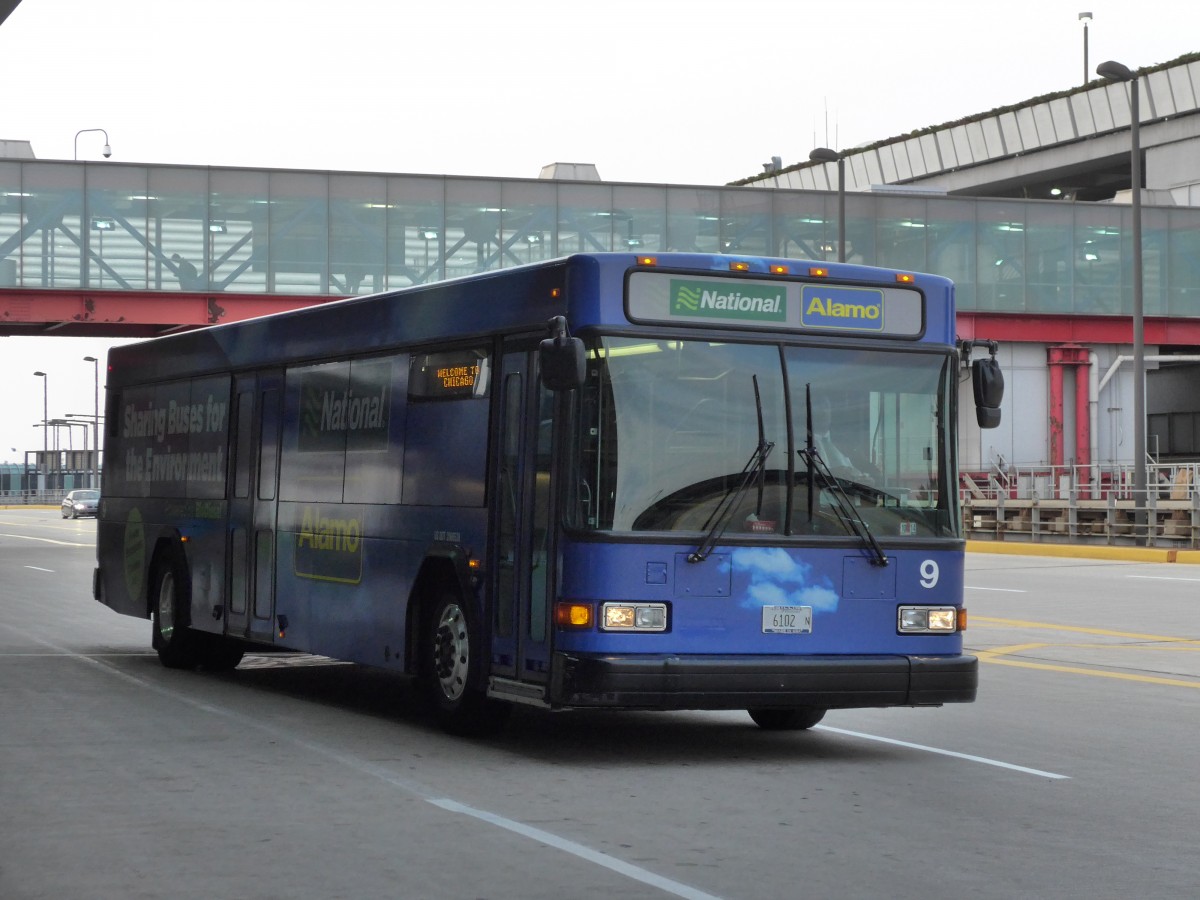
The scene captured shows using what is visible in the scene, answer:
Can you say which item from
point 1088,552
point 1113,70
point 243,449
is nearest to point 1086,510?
point 1088,552

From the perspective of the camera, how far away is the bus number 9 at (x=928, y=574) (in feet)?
34.7

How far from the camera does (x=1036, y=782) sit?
962 cm

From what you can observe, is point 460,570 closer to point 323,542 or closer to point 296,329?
point 323,542

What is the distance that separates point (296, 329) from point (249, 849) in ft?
22.2

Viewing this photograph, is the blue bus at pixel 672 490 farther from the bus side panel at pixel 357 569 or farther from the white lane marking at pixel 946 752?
the white lane marking at pixel 946 752

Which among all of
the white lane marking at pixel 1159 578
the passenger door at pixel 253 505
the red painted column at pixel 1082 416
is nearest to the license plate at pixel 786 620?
the passenger door at pixel 253 505

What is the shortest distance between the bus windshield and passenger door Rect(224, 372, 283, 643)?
4666mm

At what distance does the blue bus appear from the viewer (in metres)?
9.91

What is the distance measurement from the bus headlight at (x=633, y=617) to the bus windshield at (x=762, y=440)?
0.41 m

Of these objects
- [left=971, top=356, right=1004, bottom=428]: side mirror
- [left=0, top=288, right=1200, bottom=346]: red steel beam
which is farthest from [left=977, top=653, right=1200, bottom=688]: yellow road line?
[left=0, top=288, right=1200, bottom=346]: red steel beam

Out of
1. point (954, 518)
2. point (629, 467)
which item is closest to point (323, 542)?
point (629, 467)

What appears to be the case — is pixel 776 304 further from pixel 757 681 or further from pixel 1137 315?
pixel 1137 315

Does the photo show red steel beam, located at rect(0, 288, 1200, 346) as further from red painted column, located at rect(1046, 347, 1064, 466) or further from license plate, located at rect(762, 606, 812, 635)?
license plate, located at rect(762, 606, 812, 635)

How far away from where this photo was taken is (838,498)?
409 inches
